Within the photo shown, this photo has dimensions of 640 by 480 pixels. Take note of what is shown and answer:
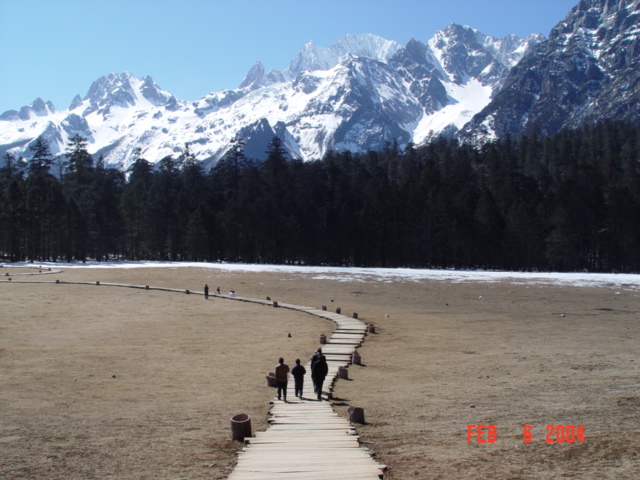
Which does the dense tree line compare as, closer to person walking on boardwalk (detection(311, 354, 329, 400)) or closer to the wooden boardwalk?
person walking on boardwalk (detection(311, 354, 329, 400))

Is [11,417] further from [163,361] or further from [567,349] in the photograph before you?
[567,349]

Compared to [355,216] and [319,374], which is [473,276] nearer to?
[355,216]

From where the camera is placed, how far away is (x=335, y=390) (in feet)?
63.9

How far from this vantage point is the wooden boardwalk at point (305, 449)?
34.2 feet

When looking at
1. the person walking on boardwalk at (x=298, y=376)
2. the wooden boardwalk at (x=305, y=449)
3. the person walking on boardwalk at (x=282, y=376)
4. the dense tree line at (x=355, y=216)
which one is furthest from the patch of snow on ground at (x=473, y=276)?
the wooden boardwalk at (x=305, y=449)

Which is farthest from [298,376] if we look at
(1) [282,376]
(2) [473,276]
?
(2) [473,276]

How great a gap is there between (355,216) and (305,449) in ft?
324

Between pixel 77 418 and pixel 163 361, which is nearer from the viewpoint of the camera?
pixel 77 418

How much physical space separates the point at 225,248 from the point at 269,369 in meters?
91.5

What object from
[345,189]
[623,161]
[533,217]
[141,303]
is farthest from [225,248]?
[623,161]

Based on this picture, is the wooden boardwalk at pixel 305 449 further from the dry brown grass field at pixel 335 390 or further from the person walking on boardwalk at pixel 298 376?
the dry brown grass field at pixel 335 390

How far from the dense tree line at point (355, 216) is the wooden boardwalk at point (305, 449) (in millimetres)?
87791

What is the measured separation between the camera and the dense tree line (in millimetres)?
100000

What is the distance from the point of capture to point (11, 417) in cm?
1522
